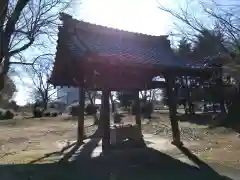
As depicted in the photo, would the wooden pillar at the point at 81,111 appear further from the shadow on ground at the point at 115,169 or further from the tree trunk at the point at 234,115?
the tree trunk at the point at 234,115

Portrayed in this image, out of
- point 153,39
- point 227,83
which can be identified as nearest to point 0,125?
point 227,83

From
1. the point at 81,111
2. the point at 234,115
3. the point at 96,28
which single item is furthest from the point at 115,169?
the point at 234,115

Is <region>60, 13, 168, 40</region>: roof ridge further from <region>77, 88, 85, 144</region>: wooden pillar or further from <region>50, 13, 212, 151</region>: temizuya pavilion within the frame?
<region>77, 88, 85, 144</region>: wooden pillar

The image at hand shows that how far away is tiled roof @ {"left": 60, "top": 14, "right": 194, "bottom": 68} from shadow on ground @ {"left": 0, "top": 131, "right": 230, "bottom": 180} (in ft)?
10.2

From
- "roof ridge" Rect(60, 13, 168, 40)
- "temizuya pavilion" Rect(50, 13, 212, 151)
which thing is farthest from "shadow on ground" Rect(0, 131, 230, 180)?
"roof ridge" Rect(60, 13, 168, 40)

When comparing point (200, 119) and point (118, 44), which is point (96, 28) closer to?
point (118, 44)

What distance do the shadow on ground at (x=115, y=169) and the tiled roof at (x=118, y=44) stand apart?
3.10 m

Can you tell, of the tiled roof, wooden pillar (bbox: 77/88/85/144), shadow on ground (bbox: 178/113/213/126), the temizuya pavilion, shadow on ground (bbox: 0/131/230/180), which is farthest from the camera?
shadow on ground (bbox: 178/113/213/126)

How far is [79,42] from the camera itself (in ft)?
39.9

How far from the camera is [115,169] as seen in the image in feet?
32.6

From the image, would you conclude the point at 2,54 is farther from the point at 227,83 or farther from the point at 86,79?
the point at 227,83

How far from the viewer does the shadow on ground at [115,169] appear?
8945 millimetres

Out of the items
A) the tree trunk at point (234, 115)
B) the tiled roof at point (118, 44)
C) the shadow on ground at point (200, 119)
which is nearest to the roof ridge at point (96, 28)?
the tiled roof at point (118, 44)

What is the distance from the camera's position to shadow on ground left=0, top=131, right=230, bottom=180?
895cm
